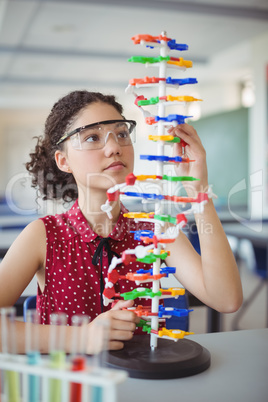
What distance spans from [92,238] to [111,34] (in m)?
5.48

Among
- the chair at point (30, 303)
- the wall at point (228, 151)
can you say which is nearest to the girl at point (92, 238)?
the chair at point (30, 303)

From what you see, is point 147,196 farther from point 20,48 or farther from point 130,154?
point 20,48

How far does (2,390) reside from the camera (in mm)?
582

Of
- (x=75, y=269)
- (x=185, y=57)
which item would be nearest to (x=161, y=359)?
(x=75, y=269)

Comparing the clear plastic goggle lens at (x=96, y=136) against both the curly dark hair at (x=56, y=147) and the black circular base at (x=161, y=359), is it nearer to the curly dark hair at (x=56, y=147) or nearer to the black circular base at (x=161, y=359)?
the curly dark hair at (x=56, y=147)

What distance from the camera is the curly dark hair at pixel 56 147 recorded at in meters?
1.38

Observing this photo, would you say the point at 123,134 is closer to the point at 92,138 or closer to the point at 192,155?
the point at 92,138

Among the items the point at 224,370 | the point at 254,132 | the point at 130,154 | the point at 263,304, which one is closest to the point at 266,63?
the point at 254,132

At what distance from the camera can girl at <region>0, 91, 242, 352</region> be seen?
44.0 inches

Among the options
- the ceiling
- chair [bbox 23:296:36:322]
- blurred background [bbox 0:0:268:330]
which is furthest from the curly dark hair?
the ceiling

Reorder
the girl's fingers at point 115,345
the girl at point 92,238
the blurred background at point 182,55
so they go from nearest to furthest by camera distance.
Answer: the girl's fingers at point 115,345 < the girl at point 92,238 < the blurred background at point 182,55

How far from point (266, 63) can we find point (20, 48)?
3.71m

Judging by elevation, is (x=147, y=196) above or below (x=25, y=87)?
below

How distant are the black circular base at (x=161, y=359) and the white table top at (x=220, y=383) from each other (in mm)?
13
